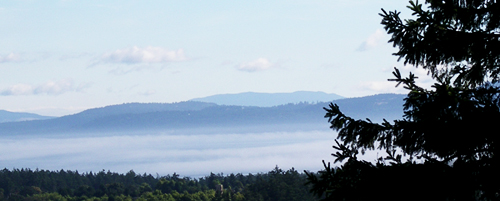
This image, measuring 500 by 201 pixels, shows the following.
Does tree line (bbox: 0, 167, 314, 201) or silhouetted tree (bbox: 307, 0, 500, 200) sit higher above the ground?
silhouetted tree (bbox: 307, 0, 500, 200)

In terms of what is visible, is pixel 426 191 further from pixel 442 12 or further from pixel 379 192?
pixel 442 12

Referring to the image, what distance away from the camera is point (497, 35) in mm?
5066

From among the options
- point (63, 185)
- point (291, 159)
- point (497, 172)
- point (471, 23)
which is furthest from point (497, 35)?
Result: point (291, 159)

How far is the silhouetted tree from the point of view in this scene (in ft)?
16.3

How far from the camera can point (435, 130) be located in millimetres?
5059

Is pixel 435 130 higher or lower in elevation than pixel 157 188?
higher

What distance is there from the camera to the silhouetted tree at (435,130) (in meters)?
4.96

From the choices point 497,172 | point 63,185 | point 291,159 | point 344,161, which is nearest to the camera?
point 497,172

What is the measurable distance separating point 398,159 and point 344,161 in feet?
2.49

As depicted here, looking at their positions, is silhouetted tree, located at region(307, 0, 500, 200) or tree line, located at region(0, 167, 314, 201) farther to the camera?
tree line, located at region(0, 167, 314, 201)

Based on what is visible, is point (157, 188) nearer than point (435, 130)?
No

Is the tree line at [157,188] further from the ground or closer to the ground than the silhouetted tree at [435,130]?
closer to the ground

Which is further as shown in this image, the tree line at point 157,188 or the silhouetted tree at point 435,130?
the tree line at point 157,188

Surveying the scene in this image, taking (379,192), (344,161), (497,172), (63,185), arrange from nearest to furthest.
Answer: (497,172) < (379,192) < (344,161) < (63,185)
